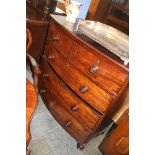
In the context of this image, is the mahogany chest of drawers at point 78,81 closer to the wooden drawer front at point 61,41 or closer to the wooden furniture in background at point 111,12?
the wooden drawer front at point 61,41

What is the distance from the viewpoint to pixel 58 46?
1.51 metres

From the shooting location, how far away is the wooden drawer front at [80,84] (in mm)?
1241

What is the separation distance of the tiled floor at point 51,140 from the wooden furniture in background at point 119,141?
0.60 ft

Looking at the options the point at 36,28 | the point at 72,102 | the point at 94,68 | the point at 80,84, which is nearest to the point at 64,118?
the point at 72,102

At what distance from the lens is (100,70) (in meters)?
1.19

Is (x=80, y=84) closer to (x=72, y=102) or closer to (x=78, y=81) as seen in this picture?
(x=78, y=81)

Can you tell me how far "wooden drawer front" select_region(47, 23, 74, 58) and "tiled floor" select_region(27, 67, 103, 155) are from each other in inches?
29.2

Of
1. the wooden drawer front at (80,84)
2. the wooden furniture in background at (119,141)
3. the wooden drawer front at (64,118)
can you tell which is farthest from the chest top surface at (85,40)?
the wooden drawer front at (64,118)

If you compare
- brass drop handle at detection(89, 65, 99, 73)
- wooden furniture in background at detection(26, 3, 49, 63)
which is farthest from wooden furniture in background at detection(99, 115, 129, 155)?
wooden furniture in background at detection(26, 3, 49, 63)

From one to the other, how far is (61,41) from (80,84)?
0.41 m

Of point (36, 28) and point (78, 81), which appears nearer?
point (78, 81)
